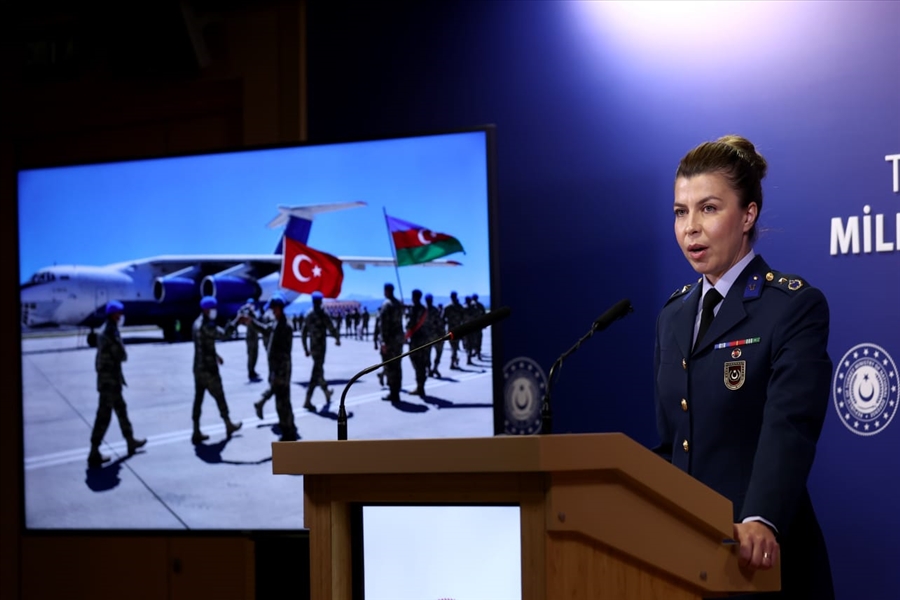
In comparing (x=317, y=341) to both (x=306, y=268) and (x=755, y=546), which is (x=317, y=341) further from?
(x=755, y=546)

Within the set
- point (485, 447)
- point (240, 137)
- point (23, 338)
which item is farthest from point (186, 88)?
point (485, 447)

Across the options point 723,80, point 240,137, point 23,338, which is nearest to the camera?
point 723,80

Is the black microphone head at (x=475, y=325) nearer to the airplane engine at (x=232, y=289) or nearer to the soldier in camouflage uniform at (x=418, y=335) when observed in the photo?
the soldier in camouflage uniform at (x=418, y=335)

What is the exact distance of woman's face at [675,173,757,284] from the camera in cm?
220

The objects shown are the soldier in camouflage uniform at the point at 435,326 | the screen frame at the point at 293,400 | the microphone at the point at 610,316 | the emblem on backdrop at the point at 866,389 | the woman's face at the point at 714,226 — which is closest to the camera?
the microphone at the point at 610,316

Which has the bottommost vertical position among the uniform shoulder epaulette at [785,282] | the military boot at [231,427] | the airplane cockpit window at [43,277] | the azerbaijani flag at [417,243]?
the military boot at [231,427]

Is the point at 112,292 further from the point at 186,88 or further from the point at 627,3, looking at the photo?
the point at 627,3

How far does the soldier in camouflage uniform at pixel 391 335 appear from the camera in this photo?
12.0 ft

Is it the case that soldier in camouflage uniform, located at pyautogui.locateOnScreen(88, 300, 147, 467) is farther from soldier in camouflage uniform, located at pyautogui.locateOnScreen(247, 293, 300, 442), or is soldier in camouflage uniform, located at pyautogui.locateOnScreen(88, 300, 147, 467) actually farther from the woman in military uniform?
the woman in military uniform

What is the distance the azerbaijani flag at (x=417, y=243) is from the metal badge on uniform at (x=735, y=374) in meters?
1.63

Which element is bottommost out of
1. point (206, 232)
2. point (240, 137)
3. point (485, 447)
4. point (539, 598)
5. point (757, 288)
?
point (539, 598)

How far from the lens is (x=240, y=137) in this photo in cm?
445

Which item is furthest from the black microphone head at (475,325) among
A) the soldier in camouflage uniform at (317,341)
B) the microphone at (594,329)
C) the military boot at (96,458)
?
the military boot at (96,458)

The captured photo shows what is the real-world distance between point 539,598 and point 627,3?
2782 millimetres
